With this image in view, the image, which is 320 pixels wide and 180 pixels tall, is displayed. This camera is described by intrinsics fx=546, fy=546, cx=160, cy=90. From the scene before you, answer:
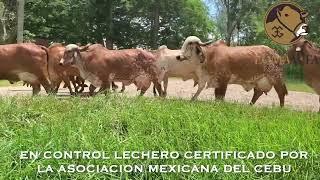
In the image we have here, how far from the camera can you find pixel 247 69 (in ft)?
33.8

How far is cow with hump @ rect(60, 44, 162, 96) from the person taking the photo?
36.9 feet

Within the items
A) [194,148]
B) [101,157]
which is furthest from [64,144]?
[194,148]

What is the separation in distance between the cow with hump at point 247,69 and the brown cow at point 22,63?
348 cm

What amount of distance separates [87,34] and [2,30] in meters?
8.98

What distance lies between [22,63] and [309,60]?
5685mm

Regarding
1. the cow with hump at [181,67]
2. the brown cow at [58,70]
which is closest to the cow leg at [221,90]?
the cow with hump at [181,67]

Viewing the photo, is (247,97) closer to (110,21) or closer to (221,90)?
(221,90)

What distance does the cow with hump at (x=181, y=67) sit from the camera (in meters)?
11.1

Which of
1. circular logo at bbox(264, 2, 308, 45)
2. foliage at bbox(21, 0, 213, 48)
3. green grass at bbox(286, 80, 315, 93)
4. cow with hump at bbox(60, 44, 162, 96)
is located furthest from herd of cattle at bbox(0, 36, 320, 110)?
foliage at bbox(21, 0, 213, 48)

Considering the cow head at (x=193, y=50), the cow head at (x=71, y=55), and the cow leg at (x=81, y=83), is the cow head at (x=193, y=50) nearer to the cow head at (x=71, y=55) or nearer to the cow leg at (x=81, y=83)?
the cow head at (x=71, y=55)

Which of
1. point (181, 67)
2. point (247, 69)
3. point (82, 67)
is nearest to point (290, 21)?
point (247, 69)

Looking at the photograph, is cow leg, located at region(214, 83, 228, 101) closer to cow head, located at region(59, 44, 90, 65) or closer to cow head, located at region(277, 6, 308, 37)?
cow head, located at region(277, 6, 308, 37)

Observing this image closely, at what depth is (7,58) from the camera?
11.2 metres

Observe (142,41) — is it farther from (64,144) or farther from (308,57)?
(64,144)
